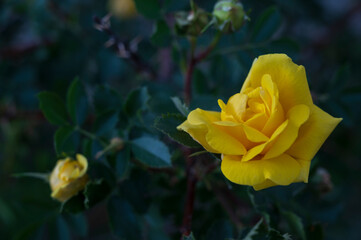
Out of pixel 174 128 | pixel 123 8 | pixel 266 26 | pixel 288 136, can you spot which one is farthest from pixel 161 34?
pixel 123 8

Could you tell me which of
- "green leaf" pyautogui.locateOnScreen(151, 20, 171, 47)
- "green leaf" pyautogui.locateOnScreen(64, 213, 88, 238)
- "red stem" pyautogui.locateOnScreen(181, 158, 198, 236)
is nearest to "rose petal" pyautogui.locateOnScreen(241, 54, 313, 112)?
"red stem" pyautogui.locateOnScreen(181, 158, 198, 236)

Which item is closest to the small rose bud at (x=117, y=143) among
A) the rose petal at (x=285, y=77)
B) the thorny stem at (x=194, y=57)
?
the thorny stem at (x=194, y=57)

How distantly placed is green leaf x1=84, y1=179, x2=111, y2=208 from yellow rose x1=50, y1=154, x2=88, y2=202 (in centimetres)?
2

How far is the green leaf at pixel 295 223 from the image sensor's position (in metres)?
0.84

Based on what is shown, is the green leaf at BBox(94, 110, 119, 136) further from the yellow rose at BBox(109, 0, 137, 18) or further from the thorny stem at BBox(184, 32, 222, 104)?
the yellow rose at BBox(109, 0, 137, 18)

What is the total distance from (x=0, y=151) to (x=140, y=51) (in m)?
1.01

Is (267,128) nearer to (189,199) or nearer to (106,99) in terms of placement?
(189,199)

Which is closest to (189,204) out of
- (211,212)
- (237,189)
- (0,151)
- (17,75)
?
(237,189)

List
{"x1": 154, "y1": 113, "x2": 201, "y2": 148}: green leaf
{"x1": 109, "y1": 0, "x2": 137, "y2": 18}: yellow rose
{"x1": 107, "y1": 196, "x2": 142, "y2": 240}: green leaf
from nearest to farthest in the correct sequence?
{"x1": 154, "y1": 113, "x2": 201, "y2": 148}: green leaf < {"x1": 107, "y1": 196, "x2": 142, "y2": 240}: green leaf < {"x1": 109, "y1": 0, "x2": 137, "y2": 18}: yellow rose

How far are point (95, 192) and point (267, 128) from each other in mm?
409

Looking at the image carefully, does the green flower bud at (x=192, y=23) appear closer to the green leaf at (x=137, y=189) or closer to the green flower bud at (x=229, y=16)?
the green flower bud at (x=229, y=16)

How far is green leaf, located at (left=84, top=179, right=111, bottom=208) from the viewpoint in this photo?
778 mm

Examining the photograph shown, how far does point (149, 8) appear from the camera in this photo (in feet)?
3.37

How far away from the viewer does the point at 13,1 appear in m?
1.46
